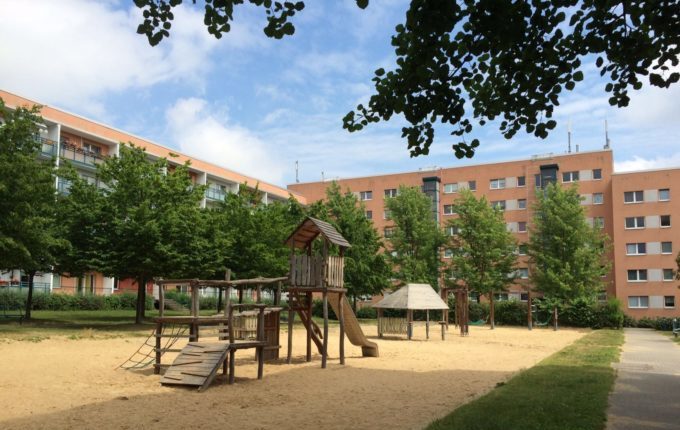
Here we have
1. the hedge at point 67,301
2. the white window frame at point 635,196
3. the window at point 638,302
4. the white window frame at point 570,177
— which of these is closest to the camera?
the hedge at point 67,301

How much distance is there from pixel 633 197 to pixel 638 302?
35.3ft

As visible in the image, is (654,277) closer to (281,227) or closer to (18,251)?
(281,227)

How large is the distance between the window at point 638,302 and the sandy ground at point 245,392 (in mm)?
47196

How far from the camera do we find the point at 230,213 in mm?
36250

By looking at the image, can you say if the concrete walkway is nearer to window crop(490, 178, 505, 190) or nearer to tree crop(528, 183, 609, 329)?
tree crop(528, 183, 609, 329)

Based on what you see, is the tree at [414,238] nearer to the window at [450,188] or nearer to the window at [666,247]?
the window at [450,188]

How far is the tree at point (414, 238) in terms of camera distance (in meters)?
52.1

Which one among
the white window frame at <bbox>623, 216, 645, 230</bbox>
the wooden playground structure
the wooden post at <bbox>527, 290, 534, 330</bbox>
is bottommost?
the wooden post at <bbox>527, 290, 534, 330</bbox>

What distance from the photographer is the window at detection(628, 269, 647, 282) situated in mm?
60438

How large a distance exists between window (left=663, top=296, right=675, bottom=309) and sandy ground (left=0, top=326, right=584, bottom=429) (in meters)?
47.4

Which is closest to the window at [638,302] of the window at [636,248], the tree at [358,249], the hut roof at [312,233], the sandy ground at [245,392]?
the window at [636,248]

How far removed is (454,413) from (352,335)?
35.7 ft

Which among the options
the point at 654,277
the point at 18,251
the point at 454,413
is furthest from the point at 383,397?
the point at 654,277

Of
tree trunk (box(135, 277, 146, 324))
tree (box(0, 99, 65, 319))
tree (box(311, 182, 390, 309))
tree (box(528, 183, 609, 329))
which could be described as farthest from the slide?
tree (box(528, 183, 609, 329))
